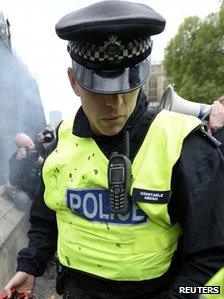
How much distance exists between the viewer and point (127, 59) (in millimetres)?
1505

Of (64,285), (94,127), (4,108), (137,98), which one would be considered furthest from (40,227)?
(4,108)

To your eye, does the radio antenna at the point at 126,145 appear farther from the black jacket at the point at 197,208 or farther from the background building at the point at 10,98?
the background building at the point at 10,98

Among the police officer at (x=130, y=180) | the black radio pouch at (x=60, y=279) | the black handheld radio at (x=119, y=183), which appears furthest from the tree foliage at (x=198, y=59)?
the black handheld radio at (x=119, y=183)

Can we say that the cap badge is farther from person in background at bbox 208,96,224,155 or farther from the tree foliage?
the tree foliage

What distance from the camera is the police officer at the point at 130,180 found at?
1.40m

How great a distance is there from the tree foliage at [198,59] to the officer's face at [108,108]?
21.0m

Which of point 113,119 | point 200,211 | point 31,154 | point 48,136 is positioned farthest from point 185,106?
point 48,136

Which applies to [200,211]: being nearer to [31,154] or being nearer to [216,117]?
[216,117]

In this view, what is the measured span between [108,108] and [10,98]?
6391 mm

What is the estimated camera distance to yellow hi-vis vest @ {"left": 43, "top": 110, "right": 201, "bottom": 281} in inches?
57.2

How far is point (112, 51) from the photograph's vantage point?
147 cm

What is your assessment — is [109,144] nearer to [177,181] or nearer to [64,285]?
[177,181]

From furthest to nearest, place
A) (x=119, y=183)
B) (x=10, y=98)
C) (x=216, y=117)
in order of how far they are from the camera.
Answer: (x=10, y=98) → (x=216, y=117) → (x=119, y=183)

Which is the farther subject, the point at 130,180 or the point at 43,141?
the point at 43,141
